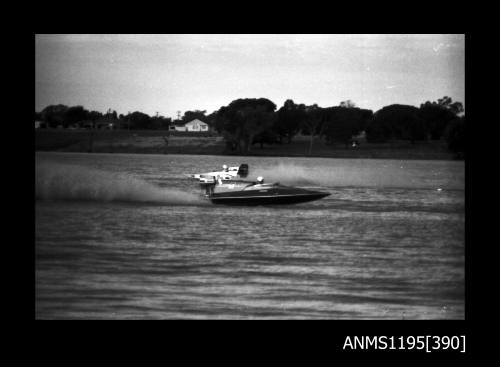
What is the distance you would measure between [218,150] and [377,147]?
1482 cm

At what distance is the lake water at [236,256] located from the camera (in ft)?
47.1

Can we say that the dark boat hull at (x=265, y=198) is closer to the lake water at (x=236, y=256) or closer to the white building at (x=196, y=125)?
the lake water at (x=236, y=256)

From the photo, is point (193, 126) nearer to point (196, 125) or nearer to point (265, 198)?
point (196, 125)

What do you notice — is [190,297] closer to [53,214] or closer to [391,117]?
[53,214]

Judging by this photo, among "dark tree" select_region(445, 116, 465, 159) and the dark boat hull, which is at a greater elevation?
"dark tree" select_region(445, 116, 465, 159)

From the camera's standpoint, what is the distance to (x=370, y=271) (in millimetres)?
18562

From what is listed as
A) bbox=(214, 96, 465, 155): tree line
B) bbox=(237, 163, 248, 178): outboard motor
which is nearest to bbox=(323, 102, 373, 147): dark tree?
bbox=(214, 96, 465, 155): tree line

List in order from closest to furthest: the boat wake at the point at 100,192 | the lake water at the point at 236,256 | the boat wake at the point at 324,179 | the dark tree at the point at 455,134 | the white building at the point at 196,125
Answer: the lake water at the point at 236,256
the boat wake at the point at 100,192
the boat wake at the point at 324,179
the dark tree at the point at 455,134
the white building at the point at 196,125

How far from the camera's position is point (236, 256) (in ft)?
67.4

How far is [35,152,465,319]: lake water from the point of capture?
47.1 ft

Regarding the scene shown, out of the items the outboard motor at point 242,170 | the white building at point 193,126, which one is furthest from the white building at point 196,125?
the outboard motor at point 242,170

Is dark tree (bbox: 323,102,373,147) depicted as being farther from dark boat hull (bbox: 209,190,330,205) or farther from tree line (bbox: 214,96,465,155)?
dark boat hull (bbox: 209,190,330,205)

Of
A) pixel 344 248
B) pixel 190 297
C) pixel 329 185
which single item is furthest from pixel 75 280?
pixel 329 185

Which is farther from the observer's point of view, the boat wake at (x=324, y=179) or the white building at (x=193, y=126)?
the white building at (x=193, y=126)
